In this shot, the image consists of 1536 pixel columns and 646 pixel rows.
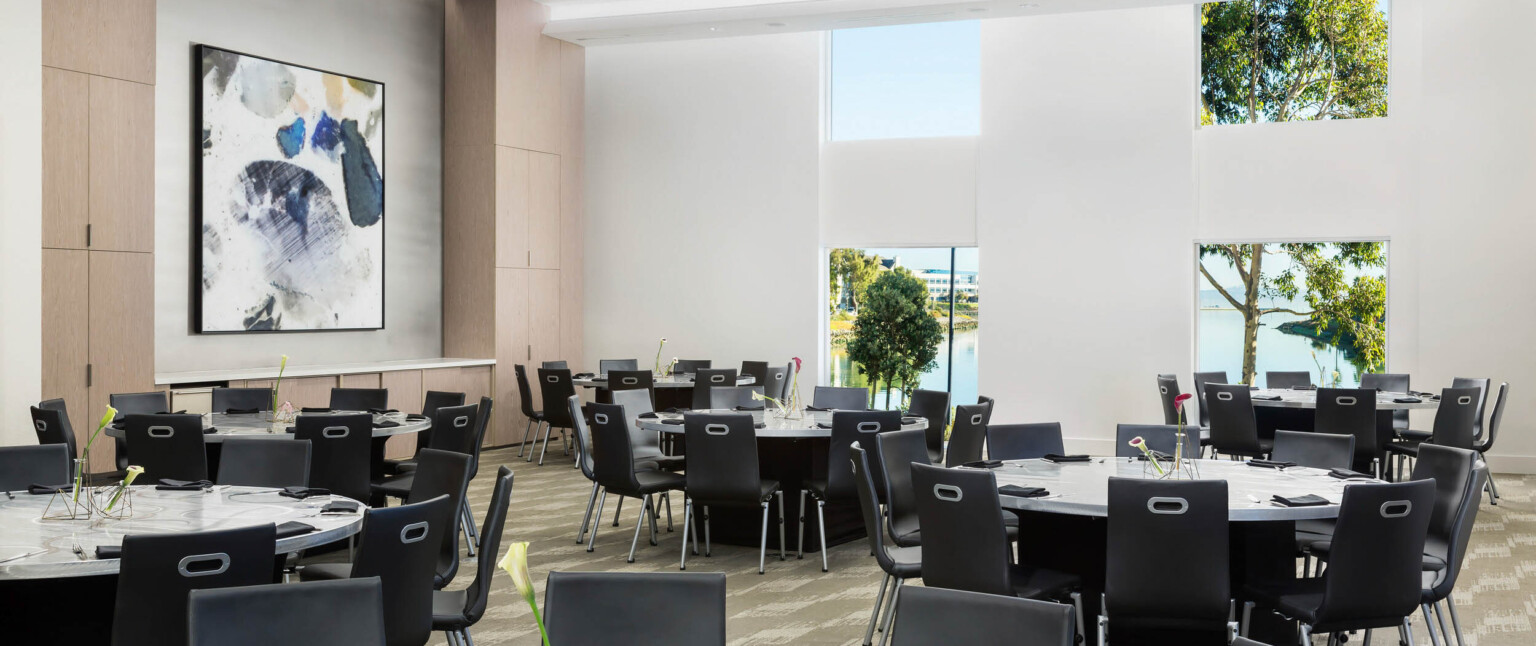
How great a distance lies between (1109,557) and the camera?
12.0ft

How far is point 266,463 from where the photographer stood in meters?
4.70

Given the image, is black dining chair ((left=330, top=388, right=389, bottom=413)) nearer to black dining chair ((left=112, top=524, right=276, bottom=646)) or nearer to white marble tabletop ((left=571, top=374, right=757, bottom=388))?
white marble tabletop ((left=571, top=374, right=757, bottom=388))

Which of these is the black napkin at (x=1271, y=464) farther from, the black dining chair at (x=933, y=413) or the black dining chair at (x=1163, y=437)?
the black dining chair at (x=933, y=413)

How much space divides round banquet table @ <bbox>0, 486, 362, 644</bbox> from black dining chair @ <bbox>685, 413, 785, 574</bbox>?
2.42 meters

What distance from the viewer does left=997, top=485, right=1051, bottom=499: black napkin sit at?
399 centimetres

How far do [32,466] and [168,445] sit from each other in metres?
0.88

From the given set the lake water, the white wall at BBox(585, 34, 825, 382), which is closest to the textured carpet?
the white wall at BBox(585, 34, 825, 382)

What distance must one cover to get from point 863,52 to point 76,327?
773 cm

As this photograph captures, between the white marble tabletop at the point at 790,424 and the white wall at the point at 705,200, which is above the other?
the white wall at the point at 705,200

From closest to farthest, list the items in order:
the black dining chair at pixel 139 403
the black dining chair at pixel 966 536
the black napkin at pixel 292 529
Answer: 1. the black napkin at pixel 292 529
2. the black dining chair at pixel 966 536
3. the black dining chair at pixel 139 403

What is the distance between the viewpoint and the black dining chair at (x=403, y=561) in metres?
3.10

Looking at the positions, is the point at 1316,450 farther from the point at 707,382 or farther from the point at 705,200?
the point at 705,200

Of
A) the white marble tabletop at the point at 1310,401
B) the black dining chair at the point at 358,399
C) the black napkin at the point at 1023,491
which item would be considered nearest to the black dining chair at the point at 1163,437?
the black napkin at the point at 1023,491

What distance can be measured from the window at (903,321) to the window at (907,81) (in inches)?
50.8
